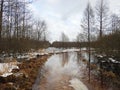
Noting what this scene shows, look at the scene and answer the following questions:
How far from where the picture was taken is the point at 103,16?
39.5 metres

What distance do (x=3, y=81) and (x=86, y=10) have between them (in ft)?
101

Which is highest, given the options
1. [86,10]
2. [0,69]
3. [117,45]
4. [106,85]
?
[86,10]

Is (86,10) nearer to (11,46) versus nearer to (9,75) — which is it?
(11,46)

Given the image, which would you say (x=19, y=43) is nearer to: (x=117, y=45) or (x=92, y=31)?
(x=117, y=45)

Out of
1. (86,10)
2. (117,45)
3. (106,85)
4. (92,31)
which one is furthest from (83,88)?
(86,10)

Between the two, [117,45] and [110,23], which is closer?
[117,45]

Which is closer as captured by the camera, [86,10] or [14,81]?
[14,81]

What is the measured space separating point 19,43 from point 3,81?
49.7 ft

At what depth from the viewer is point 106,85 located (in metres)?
14.9

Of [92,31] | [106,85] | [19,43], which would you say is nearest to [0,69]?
[106,85]

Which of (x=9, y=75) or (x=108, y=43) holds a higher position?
(x=108, y=43)

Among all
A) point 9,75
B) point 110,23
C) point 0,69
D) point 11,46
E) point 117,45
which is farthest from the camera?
point 110,23

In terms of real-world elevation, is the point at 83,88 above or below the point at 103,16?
below

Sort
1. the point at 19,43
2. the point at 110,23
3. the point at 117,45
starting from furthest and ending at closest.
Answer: the point at 110,23 → the point at 19,43 → the point at 117,45
